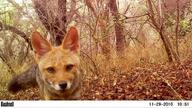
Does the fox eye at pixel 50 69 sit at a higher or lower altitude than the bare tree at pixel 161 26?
lower

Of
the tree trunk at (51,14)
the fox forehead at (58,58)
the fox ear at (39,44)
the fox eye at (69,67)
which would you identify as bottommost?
the fox eye at (69,67)

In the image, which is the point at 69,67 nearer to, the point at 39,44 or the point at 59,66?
the point at 59,66

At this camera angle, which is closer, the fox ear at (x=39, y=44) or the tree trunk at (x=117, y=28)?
the fox ear at (x=39, y=44)

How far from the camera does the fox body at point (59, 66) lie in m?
2.55

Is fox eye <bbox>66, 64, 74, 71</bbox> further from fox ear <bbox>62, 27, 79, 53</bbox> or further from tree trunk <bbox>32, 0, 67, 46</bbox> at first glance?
tree trunk <bbox>32, 0, 67, 46</bbox>

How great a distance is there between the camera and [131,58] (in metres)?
2.88

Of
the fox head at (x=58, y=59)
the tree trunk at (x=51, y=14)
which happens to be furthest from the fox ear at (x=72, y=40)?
the tree trunk at (x=51, y=14)

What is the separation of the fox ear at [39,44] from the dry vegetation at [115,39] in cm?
19

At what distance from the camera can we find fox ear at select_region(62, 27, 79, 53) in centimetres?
257

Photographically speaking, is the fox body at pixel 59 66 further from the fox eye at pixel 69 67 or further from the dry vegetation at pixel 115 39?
the dry vegetation at pixel 115 39

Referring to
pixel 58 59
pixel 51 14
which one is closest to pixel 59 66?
pixel 58 59

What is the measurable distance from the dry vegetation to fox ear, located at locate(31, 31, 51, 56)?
186 millimetres

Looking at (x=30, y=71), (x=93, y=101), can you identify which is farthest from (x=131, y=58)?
(x=30, y=71)

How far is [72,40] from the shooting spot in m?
2.58
